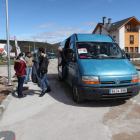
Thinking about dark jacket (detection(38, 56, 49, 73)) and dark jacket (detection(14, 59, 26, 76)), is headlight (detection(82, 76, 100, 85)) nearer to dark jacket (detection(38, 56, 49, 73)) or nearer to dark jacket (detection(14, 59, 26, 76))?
dark jacket (detection(38, 56, 49, 73))

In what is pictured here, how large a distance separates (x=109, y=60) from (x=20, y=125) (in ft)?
10.2

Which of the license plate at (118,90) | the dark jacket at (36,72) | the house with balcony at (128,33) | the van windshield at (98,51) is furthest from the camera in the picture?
the house with balcony at (128,33)

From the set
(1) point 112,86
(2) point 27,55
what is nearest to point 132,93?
(1) point 112,86

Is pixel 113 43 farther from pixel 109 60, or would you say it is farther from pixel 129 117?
pixel 129 117

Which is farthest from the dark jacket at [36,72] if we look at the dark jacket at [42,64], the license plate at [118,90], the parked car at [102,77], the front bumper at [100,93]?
the license plate at [118,90]

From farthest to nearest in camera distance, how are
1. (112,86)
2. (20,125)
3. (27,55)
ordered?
(27,55) → (112,86) → (20,125)

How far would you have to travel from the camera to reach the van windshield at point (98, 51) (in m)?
5.04

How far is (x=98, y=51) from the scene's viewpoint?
5.22m

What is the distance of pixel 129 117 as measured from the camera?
384 cm

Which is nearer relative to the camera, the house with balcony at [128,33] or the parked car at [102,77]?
the parked car at [102,77]

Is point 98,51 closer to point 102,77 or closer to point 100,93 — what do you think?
point 102,77

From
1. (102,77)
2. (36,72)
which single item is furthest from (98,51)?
(36,72)

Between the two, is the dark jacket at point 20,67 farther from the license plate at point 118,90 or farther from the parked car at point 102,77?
the license plate at point 118,90

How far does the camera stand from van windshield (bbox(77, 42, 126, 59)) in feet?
16.6
